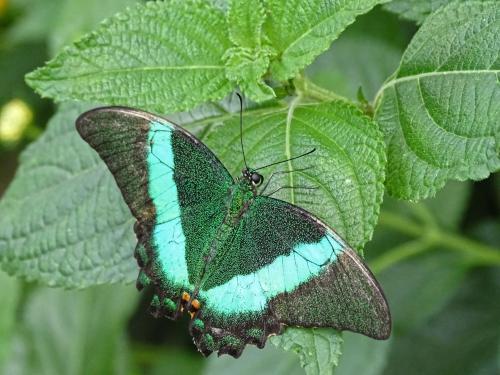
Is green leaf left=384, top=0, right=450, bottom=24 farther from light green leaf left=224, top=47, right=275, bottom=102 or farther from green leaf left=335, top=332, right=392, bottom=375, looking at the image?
green leaf left=335, top=332, right=392, bottom=375

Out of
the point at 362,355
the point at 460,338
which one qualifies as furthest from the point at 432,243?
the point at 362,355

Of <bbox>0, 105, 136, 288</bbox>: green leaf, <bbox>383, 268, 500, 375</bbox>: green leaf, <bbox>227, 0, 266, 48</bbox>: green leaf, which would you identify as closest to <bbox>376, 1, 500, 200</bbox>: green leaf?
<bbox>227, 0, 266, 48</bbox>: green leaf

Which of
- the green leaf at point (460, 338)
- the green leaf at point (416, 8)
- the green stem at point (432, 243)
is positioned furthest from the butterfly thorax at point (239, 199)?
the green leaf at point (460, 338)

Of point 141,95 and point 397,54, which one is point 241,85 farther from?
point 397,54

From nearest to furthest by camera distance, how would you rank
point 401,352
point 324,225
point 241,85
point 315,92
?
point 324,225 < point 241,85 < point 315,92 < point 401,352

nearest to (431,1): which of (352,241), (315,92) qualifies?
(315,92)

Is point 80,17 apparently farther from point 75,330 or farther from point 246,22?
point 246,22
